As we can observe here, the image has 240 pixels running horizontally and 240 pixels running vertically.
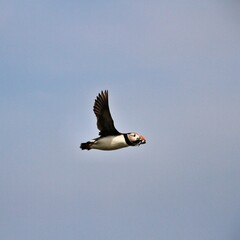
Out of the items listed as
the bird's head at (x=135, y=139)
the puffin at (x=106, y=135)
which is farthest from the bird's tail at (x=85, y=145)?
the bird's head at (x=135, y=139)

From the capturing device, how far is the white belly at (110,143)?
3139 centimetres

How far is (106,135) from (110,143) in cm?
73

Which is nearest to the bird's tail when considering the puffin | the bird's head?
the puffin

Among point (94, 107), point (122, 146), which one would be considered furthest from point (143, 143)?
point (94, 107)

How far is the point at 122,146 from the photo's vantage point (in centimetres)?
3144

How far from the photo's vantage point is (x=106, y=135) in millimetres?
32062

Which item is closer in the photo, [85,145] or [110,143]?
[110,143]

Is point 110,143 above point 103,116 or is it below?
below

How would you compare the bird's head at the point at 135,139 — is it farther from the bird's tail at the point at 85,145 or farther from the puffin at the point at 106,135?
the bird's tail at the point at 85,145

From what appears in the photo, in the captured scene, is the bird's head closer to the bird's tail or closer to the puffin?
the puffin

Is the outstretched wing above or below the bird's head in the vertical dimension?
above

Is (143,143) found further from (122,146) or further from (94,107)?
(94,107)

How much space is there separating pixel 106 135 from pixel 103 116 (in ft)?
3.02

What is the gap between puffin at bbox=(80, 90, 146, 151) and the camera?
31.3 metres
